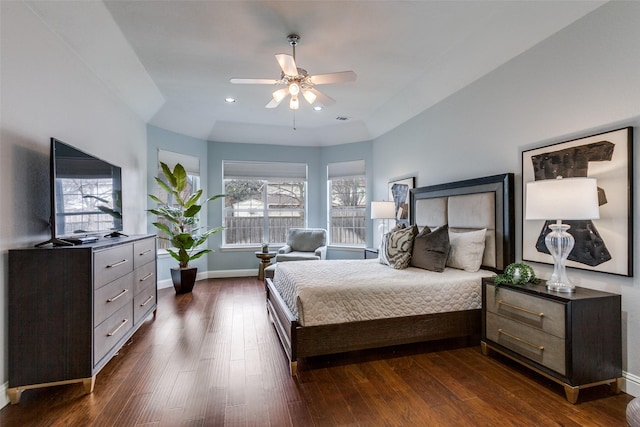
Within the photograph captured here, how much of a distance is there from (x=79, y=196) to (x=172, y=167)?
2.92m

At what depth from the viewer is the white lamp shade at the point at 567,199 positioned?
188 cm

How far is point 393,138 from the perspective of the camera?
500cm

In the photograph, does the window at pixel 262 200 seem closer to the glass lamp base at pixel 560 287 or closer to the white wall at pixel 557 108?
the white wall at pixel 557 108

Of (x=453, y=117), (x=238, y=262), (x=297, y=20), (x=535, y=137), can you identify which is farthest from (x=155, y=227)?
(x=535, y=137)

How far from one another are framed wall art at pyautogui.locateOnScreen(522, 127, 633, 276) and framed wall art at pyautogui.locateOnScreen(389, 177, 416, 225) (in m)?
2.08

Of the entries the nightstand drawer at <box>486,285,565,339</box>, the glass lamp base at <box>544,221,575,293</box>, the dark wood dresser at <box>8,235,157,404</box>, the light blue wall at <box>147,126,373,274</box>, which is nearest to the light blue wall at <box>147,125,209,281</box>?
the light blue wall at <box>147,126,373,274</box>

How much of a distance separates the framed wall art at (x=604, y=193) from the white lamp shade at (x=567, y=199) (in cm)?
18

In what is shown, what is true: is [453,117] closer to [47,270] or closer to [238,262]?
[47,270]

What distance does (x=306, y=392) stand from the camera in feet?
6.73

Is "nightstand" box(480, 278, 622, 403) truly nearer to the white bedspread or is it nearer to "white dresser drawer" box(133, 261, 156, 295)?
the white bedspread

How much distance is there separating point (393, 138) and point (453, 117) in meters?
1.48

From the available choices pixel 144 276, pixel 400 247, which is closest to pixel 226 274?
pixel 144 276

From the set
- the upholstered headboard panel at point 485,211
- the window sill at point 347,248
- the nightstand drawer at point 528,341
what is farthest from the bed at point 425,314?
the window sill at point 347,248

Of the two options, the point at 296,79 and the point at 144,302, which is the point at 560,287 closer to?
the point at 296,79
